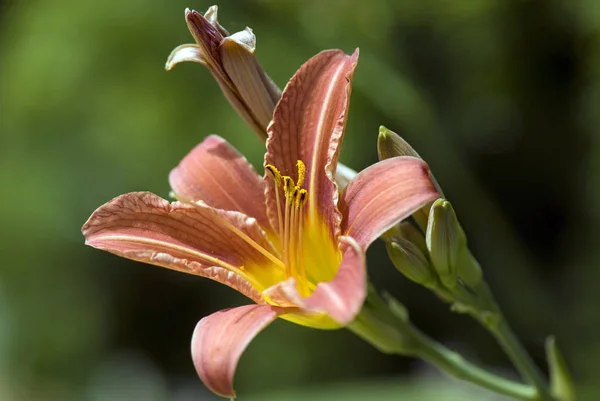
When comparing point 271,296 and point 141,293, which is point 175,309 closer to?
point 141,293

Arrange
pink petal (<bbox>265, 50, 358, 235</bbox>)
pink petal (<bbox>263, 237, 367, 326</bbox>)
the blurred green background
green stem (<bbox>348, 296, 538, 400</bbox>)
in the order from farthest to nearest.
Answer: the blurred green background → green stem (<bbox>348, 296, 538, 400</bbox>) → pink petal (<bbox>265, 50, 358, 235</bbox>) → pink petal (<bbox>263, 237, 367, 326</bbox>)

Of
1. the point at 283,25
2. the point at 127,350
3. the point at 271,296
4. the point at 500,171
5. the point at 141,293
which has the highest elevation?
the point at 283,25

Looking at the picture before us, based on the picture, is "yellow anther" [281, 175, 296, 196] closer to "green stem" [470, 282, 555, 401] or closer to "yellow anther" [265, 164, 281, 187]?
"yellow anther" [265, 164, 281, 187]

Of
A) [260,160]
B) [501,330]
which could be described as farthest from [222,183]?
[260,160]

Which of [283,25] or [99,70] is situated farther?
[99,70]

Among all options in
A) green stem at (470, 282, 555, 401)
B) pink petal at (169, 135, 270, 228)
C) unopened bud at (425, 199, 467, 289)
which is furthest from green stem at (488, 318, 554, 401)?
pink petal at (169, 135, 270, 228)

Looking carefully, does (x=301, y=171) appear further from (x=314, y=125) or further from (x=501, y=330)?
(x=501, y=330)

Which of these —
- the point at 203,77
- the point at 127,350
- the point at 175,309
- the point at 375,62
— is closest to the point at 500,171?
the point at 375,62

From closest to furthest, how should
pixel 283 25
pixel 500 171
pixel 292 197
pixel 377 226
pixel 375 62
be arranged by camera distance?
1. pixel 377 226
2. pixel 292 197
3. pixel 375 62
4. pixel 283 25
5. pixel 500 171
